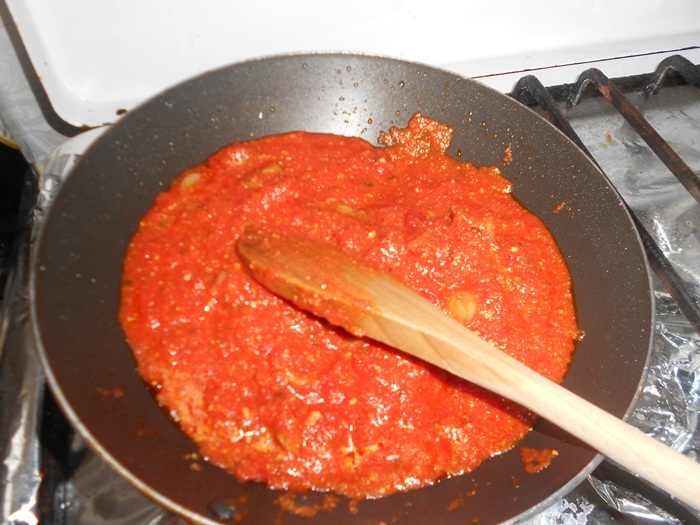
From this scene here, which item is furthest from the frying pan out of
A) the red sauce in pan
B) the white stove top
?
the white stove top

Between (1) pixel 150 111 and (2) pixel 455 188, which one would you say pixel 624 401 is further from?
(1) pixel 150 111

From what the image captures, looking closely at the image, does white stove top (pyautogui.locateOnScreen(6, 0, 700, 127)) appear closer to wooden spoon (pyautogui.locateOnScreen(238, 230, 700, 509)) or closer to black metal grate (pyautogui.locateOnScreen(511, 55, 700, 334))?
black metal grate (pyautogui.locateOnScreen(511, 55, 700, 334))

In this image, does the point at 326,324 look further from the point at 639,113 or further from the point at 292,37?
the point at 639,113

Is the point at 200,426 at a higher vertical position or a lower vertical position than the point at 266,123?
lower

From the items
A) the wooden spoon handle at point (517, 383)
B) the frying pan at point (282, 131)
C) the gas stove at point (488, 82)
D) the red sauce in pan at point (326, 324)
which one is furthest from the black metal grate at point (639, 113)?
the wooden spoon handle at point (517, 383)

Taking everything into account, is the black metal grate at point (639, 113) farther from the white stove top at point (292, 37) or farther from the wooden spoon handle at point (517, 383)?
the wooden spoon handle at point (517, 383)

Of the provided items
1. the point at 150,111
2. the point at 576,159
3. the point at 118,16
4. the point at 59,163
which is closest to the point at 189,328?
the point at 150,111

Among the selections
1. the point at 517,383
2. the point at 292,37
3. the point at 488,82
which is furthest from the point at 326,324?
the point at 488,82
